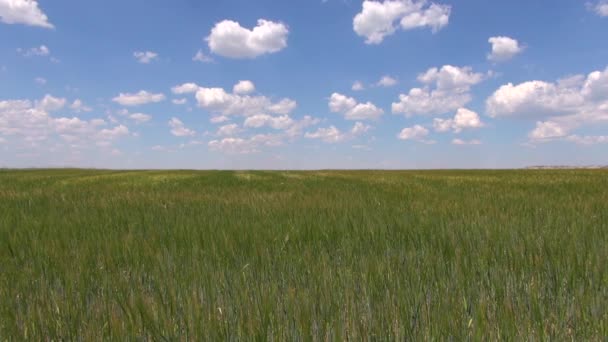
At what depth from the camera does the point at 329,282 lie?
1779 millimetres

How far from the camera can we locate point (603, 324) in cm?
133

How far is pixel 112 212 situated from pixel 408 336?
14.7ft

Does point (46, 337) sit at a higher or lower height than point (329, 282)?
lower

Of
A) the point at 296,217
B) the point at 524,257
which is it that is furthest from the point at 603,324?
the point at 296,217

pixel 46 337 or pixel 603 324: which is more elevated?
pixel 603 324

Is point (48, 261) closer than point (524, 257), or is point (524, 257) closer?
point (524, 257)

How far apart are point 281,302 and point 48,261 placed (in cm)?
201

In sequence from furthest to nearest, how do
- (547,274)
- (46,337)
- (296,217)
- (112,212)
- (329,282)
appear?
(112,212)
(296,217)
(547,274)
(329,282)
(46,337)

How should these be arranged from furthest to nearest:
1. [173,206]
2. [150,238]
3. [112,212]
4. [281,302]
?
[173,206] < [112,212] < [150,238] < [281,302]

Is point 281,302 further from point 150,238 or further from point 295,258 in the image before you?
point 150,238

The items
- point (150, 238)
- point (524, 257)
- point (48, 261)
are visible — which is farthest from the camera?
point (150, 238)

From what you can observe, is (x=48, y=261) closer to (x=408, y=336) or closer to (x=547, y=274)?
(x=408, y=336)

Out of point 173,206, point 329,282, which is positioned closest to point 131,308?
point 329,282

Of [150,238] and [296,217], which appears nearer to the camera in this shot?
[150,238]
